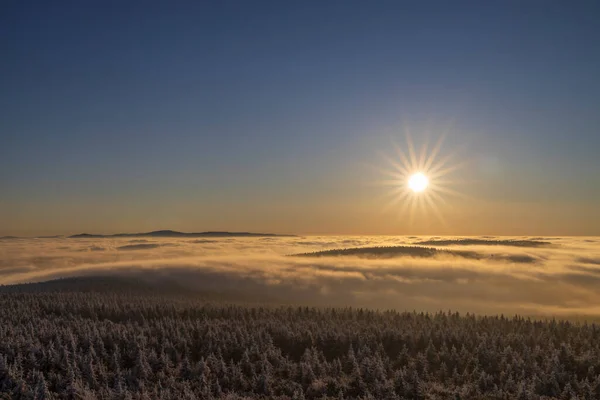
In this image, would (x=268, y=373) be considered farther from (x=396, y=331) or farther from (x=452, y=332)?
(x=452, y=332)

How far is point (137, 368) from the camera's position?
69.6 m

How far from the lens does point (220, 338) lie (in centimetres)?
9381

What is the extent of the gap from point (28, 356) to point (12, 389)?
13875 mm

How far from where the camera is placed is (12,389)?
57844 millimetres

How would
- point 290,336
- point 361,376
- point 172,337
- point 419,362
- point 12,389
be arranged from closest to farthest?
Result: point 12,389
point 361,376
point 419,362
point 172,337
point 290,336

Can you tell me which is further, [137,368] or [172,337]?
[172,337]

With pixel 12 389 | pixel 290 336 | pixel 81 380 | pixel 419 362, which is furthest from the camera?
pixel 290 336

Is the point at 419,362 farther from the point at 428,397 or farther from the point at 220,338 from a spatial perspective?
the point at 220,338

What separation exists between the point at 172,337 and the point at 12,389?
35937 mm

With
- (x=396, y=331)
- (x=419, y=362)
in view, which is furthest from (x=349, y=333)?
(x=419, y=362)

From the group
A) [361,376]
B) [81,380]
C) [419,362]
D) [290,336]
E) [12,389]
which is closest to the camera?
[12,389]

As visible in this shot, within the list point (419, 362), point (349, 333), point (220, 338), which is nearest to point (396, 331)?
point (349, 333)

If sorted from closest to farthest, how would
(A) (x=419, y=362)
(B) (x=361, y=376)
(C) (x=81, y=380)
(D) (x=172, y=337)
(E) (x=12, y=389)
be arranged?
(E) (x=12, y=389) < (C) (x=81, y=380) < (B) (x=361, y=376) < (A) (x=419, y=362) < (D) (x=172, y=337)

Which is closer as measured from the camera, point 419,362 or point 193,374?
point 193,374
